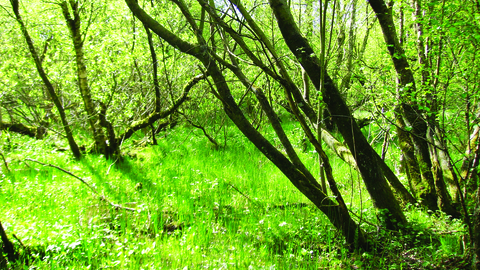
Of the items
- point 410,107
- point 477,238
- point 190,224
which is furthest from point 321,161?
point 190,224

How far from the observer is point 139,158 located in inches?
253

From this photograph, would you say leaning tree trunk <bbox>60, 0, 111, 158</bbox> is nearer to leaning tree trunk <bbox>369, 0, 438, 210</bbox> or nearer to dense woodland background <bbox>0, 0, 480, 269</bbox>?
dense woodland background <bbox>0, 0, 480, 269</bbox>

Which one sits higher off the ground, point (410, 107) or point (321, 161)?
point (410, 107)

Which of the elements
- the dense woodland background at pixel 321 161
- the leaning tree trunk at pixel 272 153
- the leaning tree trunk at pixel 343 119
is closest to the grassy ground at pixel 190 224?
the dense woodland background at pixel 321 161

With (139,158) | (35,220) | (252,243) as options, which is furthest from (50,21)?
(252,243)

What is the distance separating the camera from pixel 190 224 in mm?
3646

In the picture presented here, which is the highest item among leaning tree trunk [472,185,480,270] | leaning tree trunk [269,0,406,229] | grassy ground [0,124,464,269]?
leaning tree trunk [269,0,406,229]

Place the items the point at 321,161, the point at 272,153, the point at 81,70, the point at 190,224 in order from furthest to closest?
the point at 81,70 → the point at 190,224 → the point at 272,153 → the point at 321,161

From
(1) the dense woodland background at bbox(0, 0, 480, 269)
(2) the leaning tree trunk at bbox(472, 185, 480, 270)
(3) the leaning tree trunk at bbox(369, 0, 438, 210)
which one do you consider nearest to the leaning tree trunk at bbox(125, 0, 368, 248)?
(1) the dense woodland background at bbox(0, 0, 480, 269)

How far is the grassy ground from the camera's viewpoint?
2.82m

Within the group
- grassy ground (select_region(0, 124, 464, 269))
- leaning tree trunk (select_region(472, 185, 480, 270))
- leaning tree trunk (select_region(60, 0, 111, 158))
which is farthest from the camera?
leaning tree trunk (select_region(60, 0, 111, 158))

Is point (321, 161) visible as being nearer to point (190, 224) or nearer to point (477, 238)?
point (477, 238)

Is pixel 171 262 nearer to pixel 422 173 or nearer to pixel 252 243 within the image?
pixel 252 243

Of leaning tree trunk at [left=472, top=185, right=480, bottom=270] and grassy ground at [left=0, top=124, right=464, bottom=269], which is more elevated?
leaning tree trunk at [left=472, top=185, right=480, bottom=270]
